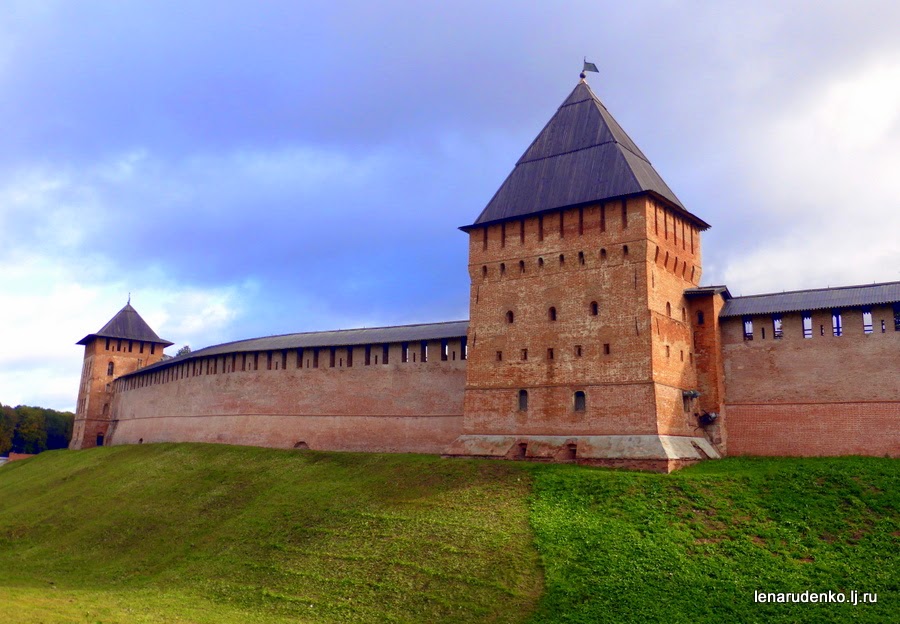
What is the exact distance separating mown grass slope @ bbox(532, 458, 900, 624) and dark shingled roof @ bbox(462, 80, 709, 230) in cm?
910

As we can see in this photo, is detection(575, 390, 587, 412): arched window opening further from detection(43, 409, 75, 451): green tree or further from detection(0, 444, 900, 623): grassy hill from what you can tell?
detection(43, 409, 75, 451): green tree

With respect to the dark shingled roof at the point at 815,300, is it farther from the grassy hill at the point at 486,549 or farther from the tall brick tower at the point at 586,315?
the grassy hill at the point at 486,549

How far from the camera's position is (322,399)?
33.8m

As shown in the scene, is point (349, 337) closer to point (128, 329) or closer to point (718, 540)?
point (718, 540)

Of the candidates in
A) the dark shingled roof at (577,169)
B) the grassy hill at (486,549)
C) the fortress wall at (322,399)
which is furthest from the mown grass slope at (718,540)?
the dark shingled roof at (577,169)

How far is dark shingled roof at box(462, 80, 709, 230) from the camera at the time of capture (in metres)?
25.9

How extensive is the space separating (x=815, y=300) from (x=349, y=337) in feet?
61.4

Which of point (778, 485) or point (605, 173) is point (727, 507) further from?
point (605, 173)

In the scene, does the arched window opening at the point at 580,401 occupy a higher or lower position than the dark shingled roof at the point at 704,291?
lower

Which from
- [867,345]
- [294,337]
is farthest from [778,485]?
[294,337]

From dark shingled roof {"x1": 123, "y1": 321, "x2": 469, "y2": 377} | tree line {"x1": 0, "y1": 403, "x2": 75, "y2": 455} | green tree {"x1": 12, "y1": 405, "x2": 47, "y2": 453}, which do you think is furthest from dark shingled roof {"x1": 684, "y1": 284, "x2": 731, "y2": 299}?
green tree {"x1": 12, "y1": 405, "x2": 47, "y2": 453}

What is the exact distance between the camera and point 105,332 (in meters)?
52.1

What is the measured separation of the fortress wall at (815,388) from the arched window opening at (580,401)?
5.04m

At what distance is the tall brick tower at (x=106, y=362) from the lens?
2032 inches
